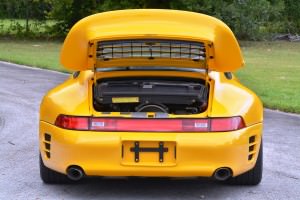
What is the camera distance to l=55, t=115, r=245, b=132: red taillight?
5.12 m

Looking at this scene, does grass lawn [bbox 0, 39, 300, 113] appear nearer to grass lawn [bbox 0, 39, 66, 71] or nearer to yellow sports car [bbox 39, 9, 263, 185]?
grass lawn [bbox 0, 39, 66, 71]

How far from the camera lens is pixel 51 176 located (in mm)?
5754

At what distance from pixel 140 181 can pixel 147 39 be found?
4.48 feet

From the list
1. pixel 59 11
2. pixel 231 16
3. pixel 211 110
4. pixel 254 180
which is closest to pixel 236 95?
pixel 211 110

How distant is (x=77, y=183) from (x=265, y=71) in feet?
39.3

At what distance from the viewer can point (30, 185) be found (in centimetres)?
582

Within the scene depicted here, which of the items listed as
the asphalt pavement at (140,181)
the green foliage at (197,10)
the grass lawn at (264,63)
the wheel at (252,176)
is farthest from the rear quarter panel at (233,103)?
the green foliage at (197,10)

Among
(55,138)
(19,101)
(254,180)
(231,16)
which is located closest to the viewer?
(55,138)

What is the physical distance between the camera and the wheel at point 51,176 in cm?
572

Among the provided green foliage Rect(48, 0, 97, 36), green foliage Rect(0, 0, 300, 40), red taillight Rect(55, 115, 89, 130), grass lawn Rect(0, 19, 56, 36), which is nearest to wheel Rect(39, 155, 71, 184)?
red taillight Rect(55, 115, 89, 130)

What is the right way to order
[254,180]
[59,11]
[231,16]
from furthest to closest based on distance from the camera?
1. [59,11]
2. [231,16]
3. [254,180]

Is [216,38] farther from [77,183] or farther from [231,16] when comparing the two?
[231,16]

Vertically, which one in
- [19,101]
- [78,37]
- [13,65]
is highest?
[78,37]

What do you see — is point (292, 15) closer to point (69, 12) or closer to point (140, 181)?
point (69, 12)
